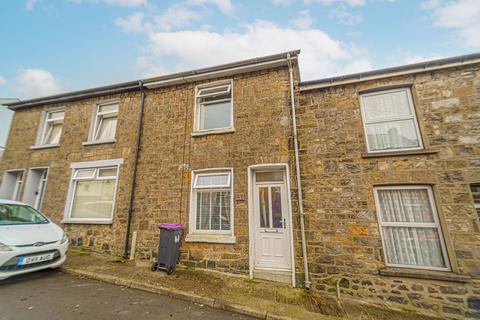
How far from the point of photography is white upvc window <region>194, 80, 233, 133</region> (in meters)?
6.29

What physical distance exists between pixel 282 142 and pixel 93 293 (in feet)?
17.5

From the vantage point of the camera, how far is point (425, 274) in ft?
12.6

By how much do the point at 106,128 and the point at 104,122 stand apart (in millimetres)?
324

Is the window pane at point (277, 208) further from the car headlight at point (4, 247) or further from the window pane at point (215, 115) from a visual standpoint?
the car headlight at point (4, 247)

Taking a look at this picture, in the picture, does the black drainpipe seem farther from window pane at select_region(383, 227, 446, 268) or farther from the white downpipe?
window pane at select_region(383, 227, 446, 268)

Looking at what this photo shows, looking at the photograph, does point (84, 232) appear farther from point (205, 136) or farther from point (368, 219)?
→ point (368, 219)

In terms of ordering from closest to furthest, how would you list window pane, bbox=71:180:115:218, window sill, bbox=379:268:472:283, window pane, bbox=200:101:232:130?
window sill, bbox=379:268:472:283, window pane, bbox=200:101:232:130, window pane, bbox=71:180:115:218

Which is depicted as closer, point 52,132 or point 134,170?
point 134,170

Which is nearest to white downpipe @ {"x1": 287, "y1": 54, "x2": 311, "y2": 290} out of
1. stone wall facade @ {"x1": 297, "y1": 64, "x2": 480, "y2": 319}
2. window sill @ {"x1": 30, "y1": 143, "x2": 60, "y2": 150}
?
stone wall facade @ {"x1": 297, "y1": 64, "x2": 480, "y2": 319}

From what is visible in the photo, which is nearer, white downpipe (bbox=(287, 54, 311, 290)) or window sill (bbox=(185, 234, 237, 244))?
white downpipe (bbox=(287, 54, 311, 290))

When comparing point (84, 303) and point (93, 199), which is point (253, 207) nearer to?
point (84, 303)

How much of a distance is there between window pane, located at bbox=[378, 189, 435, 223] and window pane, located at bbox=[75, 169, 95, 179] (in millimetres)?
8897

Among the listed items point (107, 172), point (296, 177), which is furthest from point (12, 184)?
point (296, 177)

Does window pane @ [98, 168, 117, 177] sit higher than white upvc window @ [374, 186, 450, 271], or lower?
higher
